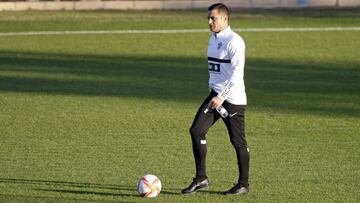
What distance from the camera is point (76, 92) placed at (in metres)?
21.5

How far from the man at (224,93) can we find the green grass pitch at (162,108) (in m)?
0.27

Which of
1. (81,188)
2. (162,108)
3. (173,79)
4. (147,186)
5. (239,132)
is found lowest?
(173,79)

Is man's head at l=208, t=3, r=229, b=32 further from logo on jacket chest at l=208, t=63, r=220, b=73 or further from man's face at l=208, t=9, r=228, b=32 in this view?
logo on jacket chest at l=208, t=63, r=220, b=73

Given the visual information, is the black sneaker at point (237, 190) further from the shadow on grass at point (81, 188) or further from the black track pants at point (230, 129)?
the shadow on grass at point (81, 188)

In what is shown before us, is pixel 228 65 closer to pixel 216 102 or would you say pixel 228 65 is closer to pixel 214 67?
pixel 214 67

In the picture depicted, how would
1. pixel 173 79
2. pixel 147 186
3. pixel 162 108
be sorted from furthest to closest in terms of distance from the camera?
pixel 173 79 → pixel 162 108 → pixel 147 186

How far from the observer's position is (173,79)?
23.4 meters

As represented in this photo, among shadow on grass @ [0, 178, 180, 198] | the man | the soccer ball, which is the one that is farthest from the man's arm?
shadow on grass @ [0, 178, 180, 198]

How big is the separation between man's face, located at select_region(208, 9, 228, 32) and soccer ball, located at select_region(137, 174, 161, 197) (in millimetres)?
1860

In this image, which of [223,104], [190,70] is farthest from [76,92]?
[223,104]

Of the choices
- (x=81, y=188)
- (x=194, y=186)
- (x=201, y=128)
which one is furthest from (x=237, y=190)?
(x=81, y=188)

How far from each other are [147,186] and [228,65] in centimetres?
167

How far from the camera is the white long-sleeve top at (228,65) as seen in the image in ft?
38.5

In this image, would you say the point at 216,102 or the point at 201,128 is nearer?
the point at 216,102
